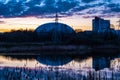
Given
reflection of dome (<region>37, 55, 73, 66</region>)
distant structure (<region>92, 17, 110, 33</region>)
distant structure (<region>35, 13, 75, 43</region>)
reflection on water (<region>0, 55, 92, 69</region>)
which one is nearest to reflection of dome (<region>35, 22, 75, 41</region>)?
distant structure (<region>35, 13, 75, 43</region>)

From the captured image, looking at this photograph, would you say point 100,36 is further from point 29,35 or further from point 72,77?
point 72,77

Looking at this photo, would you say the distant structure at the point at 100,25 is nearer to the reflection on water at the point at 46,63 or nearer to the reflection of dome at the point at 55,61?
the reflection of dome at the point at 55,61

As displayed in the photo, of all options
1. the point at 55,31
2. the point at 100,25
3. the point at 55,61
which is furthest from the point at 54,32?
the point at 55,61

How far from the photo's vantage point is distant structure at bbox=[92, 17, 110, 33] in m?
90.3

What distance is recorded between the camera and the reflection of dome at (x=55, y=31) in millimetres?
77625

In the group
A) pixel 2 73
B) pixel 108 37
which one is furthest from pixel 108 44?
pixel 2 73

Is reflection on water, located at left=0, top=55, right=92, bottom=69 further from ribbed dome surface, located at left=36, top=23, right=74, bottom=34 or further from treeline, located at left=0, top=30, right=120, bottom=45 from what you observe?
ribbed dome surface, located at left=36, top=23, right=74, bottom=34

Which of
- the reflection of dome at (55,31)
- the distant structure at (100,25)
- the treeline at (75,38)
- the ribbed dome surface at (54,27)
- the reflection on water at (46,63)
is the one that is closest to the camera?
the reflection on water at (46,63)

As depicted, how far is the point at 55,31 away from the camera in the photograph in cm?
7781

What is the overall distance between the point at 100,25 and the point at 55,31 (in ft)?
62.9

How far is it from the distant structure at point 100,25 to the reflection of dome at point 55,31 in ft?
36.2

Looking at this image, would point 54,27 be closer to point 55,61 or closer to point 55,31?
point 55,31

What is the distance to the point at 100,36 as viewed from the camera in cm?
8394

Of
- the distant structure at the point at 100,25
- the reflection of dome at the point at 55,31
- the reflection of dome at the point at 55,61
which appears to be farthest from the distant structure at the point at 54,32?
the reflection of dome at the point at 55,61
